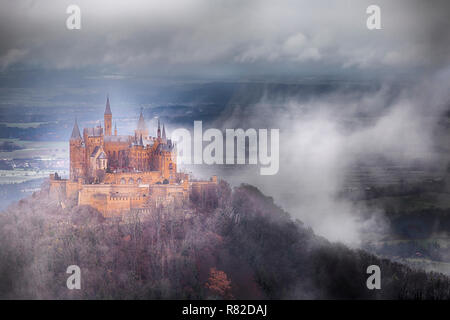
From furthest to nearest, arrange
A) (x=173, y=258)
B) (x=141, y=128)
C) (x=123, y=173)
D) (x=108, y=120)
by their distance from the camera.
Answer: (x=141, y=128) → (x=108, y=120) → (x=123, y=173) → (x=173, y=258)

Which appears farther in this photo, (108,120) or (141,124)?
(141,124)

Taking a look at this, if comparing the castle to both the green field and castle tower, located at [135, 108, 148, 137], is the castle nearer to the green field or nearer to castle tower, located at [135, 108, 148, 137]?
castle tower, located at [135, 108, 148, 137]

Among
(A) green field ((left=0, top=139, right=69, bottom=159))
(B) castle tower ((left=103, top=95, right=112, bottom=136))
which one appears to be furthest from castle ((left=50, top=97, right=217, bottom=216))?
(A) green field ((left=0, top=139, right=69, bottom=159))

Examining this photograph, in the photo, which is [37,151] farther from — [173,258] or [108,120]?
[173,258]

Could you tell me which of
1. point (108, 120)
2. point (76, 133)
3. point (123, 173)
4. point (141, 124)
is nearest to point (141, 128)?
point (141, 124)

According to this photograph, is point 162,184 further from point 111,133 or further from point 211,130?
point 211,130

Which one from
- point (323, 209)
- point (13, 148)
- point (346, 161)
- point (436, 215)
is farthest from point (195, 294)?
point (436, 215)

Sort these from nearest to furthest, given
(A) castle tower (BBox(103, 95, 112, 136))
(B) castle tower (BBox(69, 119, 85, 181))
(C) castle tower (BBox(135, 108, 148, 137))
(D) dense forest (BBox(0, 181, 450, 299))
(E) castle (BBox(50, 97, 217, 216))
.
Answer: (D) dense forest (BBox(0, 181, 450, 299)) < (E) castle (BBox(50, 97, 217, 216)) < (B) castle tower (BBox(69, 119, 85, 181)) < (A) castle tower (BBox(103, 95, 112, 136)) < (C) castle tower (BBox(135, 108, 148, 137))
